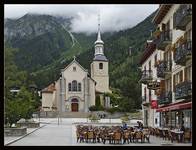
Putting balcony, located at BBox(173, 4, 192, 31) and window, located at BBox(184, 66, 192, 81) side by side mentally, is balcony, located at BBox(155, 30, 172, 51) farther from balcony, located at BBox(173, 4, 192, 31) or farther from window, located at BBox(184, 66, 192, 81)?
window, located at BBox(184, 66, 192, 81)

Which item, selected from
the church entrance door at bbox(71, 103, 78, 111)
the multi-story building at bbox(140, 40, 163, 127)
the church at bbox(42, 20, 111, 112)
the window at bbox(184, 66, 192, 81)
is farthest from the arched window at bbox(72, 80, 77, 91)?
the window at bbox(184, 66, 192, 81)

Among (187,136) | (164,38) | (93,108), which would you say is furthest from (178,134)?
(93,108)

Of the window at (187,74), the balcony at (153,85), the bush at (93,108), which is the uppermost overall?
the window at (187,74)

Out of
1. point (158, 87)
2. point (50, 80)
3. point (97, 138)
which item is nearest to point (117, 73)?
point (50, 80)

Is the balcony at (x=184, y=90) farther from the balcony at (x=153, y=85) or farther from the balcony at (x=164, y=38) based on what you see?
the balcony at (x=153, y=85)

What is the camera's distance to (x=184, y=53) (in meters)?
27.7

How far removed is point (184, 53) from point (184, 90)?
7.68 ft

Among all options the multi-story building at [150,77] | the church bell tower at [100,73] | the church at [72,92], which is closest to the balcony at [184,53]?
the multi-story building at [150,77]

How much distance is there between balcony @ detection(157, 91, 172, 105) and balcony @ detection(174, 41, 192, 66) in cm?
603

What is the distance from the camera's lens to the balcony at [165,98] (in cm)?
3553

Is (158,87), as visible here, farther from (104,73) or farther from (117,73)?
(117,73)

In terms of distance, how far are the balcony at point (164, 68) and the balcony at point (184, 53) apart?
18.4 feet

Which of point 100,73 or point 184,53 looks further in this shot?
point 100,73

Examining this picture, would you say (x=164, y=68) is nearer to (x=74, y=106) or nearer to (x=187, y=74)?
(x=187, y=74)
